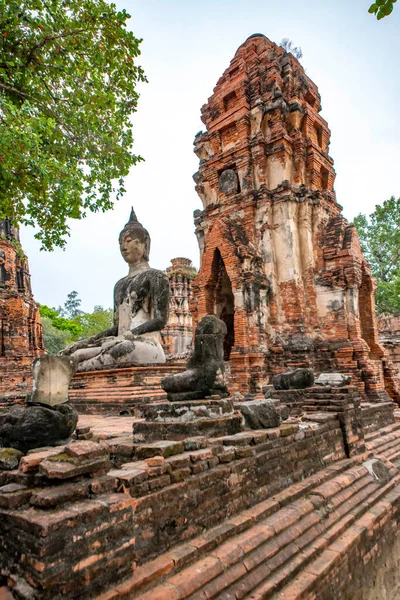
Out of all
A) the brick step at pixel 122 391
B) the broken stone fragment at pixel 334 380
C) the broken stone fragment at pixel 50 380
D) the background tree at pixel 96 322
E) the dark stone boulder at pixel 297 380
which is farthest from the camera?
the background tree at pixel 96 322

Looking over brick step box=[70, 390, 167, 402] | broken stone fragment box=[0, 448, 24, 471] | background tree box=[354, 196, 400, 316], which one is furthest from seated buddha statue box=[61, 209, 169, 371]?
background tree box=[354, 196, 400, 316]

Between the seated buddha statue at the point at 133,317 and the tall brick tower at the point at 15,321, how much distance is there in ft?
36.2

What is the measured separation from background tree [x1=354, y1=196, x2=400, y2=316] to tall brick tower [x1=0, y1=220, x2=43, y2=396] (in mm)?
18325

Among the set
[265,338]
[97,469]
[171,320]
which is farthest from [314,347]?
[171,320]

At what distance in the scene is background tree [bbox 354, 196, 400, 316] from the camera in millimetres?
21500

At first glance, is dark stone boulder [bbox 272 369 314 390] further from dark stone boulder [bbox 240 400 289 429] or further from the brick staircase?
Result: dark stone boulder [bbox 240 400 289 429]

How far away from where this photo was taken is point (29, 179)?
6352 millimetres

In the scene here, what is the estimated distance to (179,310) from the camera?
89.2 feet

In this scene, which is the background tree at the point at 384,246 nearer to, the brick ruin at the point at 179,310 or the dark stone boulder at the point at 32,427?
the brick ruin at the point at 179,310

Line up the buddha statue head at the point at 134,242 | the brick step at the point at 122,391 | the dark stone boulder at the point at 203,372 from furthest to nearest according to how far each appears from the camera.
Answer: the buddha statue head at the point at 134,242 → the brick step at the point at 122,391 → the dark stone boulder at the point at 203,372

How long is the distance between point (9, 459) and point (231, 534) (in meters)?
1.52

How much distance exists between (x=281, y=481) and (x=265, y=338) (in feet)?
22.3

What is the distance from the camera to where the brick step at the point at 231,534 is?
6.63 ft

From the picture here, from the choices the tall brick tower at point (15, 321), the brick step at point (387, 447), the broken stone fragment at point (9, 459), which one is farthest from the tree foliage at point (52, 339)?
the broken stone fragment at point (9, 459)
